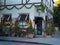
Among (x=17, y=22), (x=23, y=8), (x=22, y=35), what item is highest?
(x=23, y=8)

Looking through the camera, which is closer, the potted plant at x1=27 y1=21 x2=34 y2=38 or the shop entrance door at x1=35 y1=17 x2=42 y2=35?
the potted plant at x1=27 y1=21 x2=34 y2=38

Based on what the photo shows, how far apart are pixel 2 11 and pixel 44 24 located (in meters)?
5.51

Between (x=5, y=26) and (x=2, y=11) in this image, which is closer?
(x=5, y=26)

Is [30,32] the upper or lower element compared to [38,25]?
lower

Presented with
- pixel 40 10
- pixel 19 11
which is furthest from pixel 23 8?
pixel 40 10

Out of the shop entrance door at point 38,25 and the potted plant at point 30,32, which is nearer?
the potted plant at point 30,32

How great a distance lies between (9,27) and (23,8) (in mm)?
2873

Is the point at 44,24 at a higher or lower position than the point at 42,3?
lower

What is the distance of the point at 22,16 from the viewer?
23.7 metres

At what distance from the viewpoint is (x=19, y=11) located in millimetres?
23953

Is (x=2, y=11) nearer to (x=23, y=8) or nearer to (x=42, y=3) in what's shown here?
(x=23, y=8)

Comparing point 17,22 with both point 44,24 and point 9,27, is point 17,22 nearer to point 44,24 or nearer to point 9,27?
point 9,27

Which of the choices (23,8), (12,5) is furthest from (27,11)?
(12,5)

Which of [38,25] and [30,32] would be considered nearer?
[30,32]
